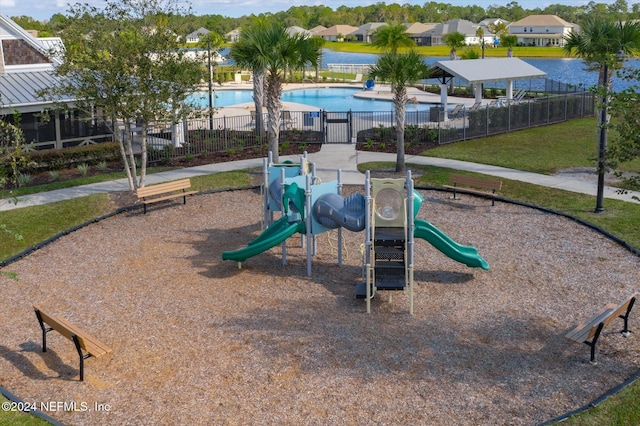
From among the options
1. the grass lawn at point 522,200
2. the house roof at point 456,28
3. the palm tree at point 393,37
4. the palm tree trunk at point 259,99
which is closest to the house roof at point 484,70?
the grass lawn at point 522,200

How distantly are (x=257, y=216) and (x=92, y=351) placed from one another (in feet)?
29.6

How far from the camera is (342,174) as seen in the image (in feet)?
78.3

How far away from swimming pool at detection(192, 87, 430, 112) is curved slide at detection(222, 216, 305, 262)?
30.2 meters

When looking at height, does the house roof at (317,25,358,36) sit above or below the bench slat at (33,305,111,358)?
above

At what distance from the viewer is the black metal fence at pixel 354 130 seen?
27516 millimetres

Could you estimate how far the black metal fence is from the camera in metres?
27.5

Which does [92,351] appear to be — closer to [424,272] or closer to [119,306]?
[119,306]

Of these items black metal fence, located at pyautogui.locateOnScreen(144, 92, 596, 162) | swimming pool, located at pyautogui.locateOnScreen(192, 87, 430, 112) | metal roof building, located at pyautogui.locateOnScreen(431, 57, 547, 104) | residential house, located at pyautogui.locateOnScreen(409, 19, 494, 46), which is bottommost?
black metal fence, located at pyautogui.locateOnScreen(144, 92, 596, 162)

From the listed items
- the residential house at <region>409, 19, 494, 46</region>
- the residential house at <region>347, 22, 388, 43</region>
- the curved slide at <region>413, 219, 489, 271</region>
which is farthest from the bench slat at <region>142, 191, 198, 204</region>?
the residential house at <region>347, 22, 388, 43</region>

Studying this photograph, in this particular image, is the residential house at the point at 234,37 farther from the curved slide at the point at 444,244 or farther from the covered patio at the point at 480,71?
the curved slide at the point at 444,244

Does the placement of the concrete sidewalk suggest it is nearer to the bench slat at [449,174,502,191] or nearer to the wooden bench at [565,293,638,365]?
the bench slat at [449,174,502,191]

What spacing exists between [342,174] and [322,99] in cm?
2906

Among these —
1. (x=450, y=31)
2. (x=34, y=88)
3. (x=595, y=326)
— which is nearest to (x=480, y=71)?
(x=34, y=88)

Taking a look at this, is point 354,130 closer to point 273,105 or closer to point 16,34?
point 273,105
